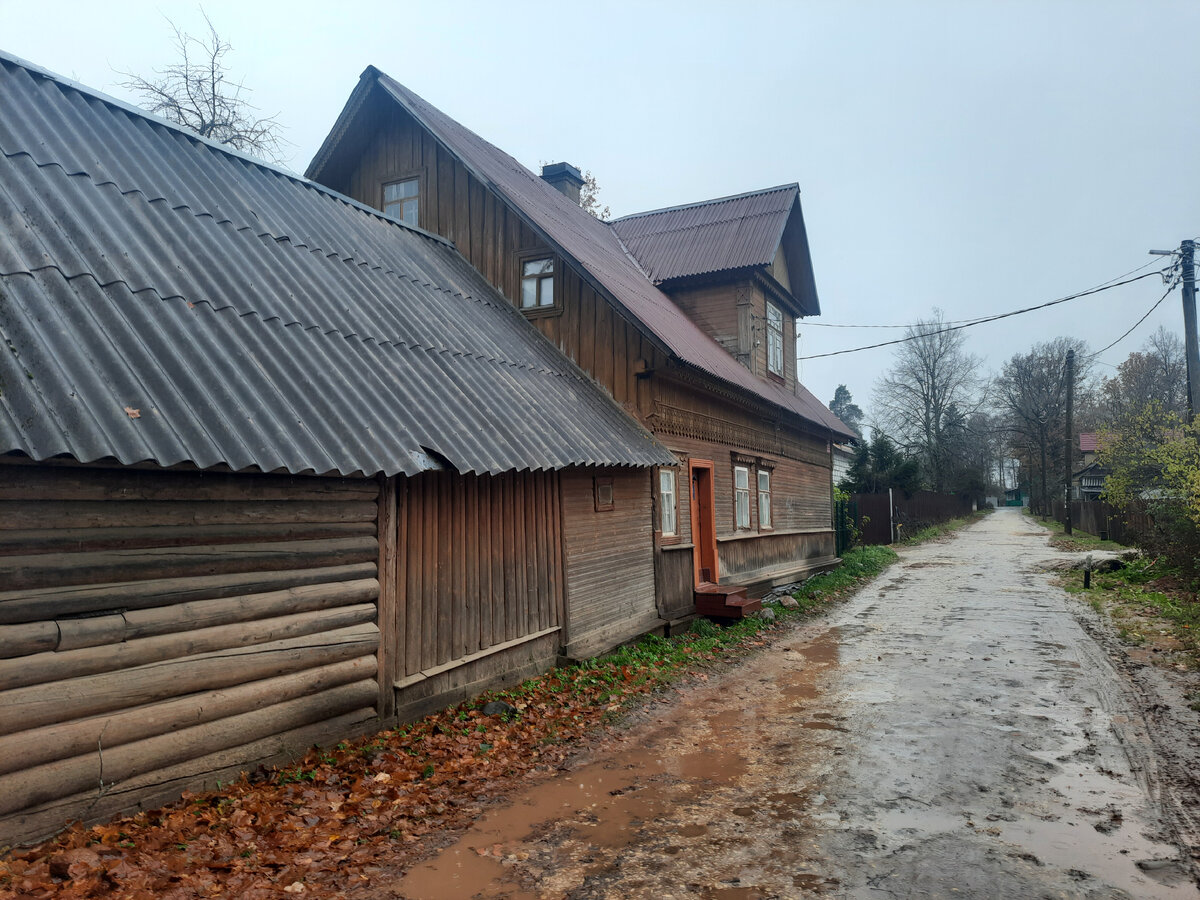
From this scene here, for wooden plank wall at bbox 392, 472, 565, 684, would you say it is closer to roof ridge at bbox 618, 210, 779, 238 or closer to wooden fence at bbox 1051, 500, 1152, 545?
roof ridge at bbox 618, 210, 779, 238

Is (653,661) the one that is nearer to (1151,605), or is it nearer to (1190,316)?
(1151,605)

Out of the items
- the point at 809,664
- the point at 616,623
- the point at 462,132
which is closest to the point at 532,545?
the point at 616,623

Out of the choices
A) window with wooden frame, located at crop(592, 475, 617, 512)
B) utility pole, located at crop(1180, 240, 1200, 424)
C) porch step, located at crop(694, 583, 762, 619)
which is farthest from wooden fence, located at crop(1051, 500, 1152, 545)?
window with wooden frame, located at crop(592, 475, 617, 512)

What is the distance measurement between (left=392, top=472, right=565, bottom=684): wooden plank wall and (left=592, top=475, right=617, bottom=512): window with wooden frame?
3.53 feet

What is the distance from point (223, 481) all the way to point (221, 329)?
146 cm

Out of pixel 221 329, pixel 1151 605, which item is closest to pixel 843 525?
pixel 1151 605

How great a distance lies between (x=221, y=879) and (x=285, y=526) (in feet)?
7.99

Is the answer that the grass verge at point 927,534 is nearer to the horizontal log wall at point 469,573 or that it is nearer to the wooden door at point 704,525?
the wooden door at point 704,525

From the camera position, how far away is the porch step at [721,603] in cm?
1274

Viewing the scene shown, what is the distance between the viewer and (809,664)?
10172 millimetres

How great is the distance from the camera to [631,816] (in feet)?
17.0

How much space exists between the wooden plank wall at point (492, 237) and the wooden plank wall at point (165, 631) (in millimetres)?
6119

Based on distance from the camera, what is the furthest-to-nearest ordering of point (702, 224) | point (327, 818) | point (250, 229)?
point (702, 224), point (250, 229), point (327, 818)

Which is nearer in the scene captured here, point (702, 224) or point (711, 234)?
point (711, 234)
